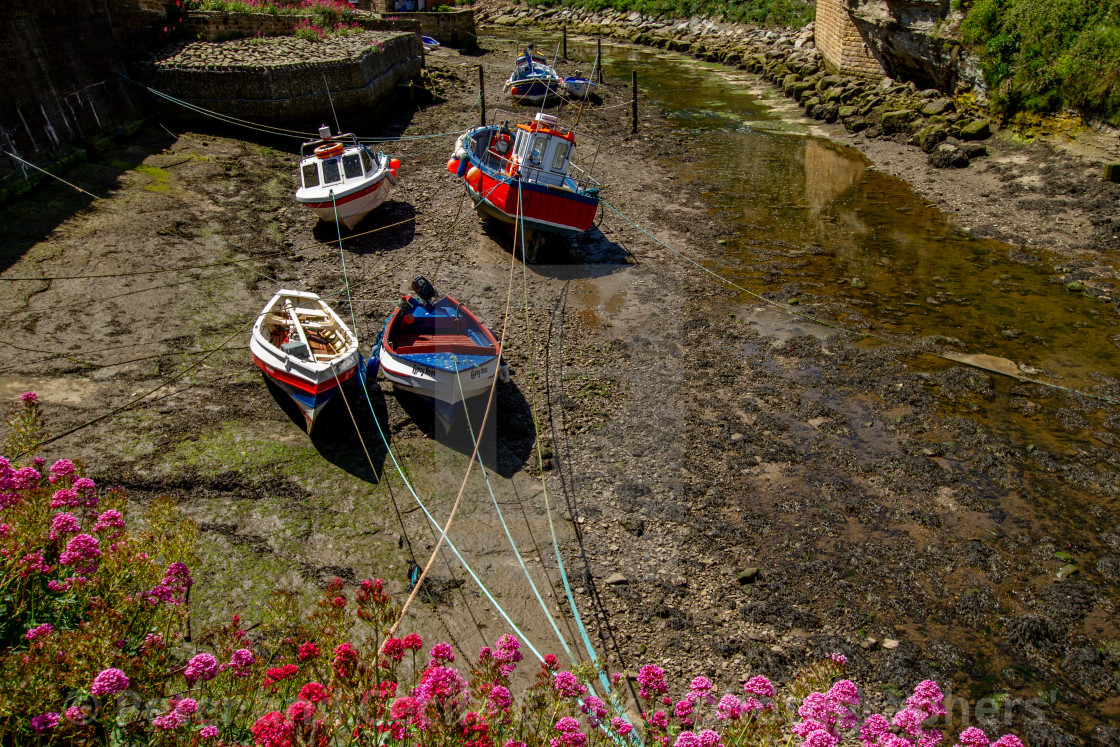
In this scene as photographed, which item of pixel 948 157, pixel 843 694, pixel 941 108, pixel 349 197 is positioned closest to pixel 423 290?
pixel 349 197

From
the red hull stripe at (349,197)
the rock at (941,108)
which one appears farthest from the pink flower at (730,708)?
the rock at (941,108)

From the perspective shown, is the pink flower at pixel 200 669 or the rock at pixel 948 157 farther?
the rock at pixel 948 157

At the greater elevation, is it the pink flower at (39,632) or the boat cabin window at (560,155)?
the pink flower at (39,632)

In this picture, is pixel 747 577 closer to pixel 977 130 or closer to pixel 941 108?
pixel 977 130

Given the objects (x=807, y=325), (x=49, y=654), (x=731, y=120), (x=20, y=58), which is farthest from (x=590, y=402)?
(x=731, y=120)

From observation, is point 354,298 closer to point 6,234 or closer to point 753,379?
point 6,234

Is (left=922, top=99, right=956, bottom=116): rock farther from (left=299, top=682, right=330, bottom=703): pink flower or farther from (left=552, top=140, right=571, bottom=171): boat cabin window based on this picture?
(left=299, top=682, right=330, bottom=703): pink flower

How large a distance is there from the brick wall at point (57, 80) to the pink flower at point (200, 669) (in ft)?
48.7

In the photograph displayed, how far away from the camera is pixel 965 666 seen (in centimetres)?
675

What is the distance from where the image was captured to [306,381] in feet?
30.9

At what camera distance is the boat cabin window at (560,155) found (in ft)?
49.7

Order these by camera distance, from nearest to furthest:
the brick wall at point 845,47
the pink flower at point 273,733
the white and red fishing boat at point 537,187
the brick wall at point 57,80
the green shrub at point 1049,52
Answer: the pink flower at point 273,733 < the brick wall at point 57,80 < the white and red fishing boat at point 537,187 < the green shrub at point 1049,52 < the brick wall at point 845,47

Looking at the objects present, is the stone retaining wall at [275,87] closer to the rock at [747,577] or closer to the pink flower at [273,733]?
the rock at [747,577]

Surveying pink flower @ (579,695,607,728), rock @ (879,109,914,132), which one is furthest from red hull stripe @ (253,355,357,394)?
rock @ (879,109,914,132)
